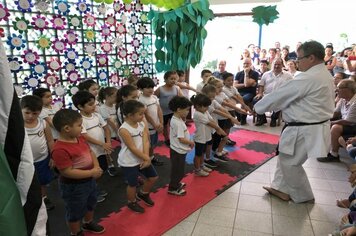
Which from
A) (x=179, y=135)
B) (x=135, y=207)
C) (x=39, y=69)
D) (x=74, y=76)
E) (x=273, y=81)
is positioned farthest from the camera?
(x=273, y=81)

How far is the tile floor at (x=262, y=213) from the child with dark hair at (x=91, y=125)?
36.7 inches

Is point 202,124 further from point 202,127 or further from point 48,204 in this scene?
point 48,204

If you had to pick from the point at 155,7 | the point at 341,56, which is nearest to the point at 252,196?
the point at 155,7

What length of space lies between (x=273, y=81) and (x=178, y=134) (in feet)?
10.8

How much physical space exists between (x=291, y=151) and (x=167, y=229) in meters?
1.29

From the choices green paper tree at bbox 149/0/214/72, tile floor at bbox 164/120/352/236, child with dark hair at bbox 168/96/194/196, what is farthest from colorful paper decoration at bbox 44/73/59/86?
tile floor at bbox 164/120/352/236

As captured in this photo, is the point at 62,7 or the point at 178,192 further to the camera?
the point at 62,7

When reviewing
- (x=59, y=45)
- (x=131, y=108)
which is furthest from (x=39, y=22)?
(x=131, y=108)

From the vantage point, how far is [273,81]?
5207mm

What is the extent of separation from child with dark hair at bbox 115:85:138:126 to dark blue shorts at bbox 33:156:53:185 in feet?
2.69

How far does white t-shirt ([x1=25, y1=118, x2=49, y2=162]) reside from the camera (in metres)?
2.23

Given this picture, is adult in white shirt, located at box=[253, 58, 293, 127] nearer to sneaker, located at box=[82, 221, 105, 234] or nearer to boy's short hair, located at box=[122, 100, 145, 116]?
boy's short hair, located at box=[122, 100, 145, 116]

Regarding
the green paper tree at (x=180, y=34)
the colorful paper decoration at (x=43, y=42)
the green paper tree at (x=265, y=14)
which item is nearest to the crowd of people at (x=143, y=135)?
the colorful paper decoration at (x=43, y=42)

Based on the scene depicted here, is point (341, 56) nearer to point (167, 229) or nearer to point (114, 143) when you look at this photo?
point (114, 143)
